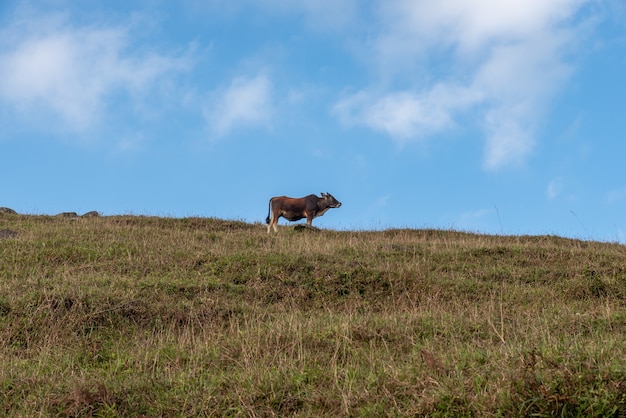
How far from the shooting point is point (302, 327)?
31.8 ft

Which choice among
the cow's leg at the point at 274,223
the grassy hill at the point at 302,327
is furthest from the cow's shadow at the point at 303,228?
the grassy hill at the point at 302,327

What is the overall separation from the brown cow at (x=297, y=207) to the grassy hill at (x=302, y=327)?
23.1 ft

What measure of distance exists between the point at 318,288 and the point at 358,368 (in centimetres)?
621

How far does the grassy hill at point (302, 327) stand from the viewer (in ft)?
20.8

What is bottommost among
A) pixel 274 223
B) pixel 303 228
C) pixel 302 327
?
pixel 302 327

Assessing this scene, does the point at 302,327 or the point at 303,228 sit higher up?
the point at 303,228

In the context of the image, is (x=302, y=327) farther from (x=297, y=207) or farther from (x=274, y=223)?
(x=297, y=207)

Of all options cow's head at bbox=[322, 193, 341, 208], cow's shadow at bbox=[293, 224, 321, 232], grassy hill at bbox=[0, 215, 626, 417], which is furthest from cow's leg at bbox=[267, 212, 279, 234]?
grassy hill at bbox=[0, 215, 626, 417]

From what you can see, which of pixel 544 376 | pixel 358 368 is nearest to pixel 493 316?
pixel 358 368

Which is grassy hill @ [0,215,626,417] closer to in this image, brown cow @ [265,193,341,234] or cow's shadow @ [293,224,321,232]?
cow's shadow @ [293,224,321,232]

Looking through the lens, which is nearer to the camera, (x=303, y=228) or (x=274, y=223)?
(x=303, y=228)

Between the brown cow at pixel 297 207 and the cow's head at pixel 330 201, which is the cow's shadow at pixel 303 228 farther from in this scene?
the cow's head at pixel 330 201

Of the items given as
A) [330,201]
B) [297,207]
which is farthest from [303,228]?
[330,201]

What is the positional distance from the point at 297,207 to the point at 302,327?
64.2 feet
